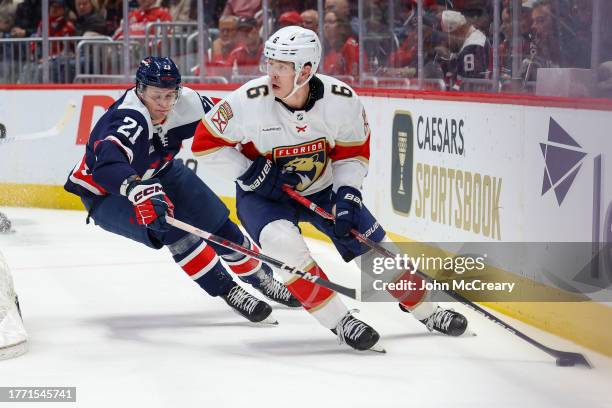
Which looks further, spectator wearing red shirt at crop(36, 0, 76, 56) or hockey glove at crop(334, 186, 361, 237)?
spectator wearing red shirt at crop(36, 0, 76, 56)

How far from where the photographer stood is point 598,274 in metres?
3.77

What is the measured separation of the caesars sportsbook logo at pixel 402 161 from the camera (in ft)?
17.8

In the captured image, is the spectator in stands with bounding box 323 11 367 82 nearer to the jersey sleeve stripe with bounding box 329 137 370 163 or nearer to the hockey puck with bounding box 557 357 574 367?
the jersey sleeve stripe with bounding box 329 137 370 163

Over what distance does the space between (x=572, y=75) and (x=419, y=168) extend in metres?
1.32

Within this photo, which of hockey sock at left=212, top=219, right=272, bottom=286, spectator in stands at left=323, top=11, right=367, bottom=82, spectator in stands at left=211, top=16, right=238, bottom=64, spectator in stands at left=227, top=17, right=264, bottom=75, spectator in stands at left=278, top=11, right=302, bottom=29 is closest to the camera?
hockey sock at left=212, top=219, right=272, bottom=286

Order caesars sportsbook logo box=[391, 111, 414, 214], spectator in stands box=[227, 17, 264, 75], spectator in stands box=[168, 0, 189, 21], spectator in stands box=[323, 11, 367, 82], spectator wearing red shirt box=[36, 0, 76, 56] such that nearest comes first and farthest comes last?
caesars sportsbook logo box=[391, 111, 414, 214]
spectator in stands box=[323, 11, 367, 82]
spectator in stands box=[227, 17, 264, 75]
spectator in stands box=[168, 0, 189, 21]
spectator wearing red shirt box=[36, 0, 76, 56]

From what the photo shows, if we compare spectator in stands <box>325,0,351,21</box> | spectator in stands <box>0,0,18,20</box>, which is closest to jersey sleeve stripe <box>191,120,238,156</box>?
spectator in stands <box>325,0,351,21</box>

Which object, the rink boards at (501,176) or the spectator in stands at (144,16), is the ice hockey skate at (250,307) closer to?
the rink boards at (501,176)

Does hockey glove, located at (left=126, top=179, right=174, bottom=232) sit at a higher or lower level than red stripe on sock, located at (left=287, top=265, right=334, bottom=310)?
higher

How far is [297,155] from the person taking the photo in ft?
13.1

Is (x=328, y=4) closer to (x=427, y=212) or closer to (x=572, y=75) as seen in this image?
(x=427, y=212)

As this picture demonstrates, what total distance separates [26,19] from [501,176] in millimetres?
5120

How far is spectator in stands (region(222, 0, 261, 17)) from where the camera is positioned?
7547 mm

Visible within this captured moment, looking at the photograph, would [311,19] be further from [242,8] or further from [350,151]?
[350,151]
